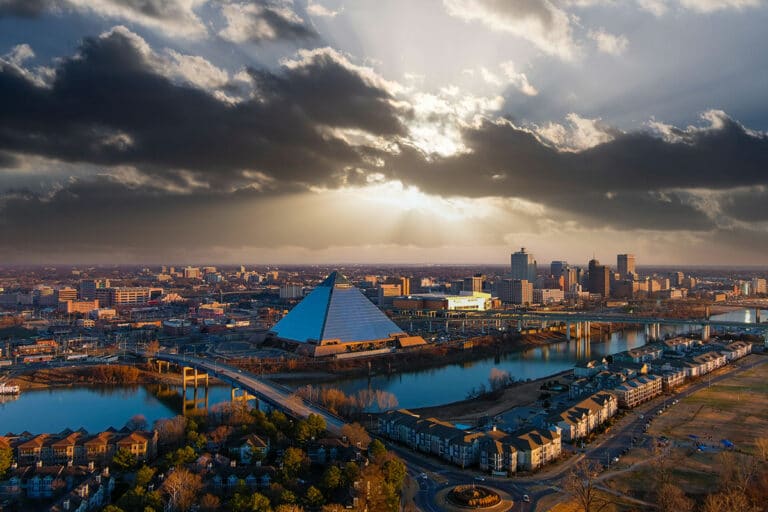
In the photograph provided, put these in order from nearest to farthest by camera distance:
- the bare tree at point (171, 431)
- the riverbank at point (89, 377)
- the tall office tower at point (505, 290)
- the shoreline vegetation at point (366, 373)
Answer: the bare tree at point (171, 431), the shoreline vegetation at point (366, 373), the riverbank at point (89, 377), the tall office tower at point (505, 290)

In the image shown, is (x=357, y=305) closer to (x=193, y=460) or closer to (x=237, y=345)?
(x=237, y=345)

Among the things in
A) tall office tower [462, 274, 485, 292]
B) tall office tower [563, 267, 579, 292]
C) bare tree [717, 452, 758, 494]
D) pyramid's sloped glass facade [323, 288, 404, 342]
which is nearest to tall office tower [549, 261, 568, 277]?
tall office tower [563, 267, 579, 292]

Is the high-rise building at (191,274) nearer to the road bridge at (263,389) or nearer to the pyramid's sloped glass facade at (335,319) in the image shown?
the pyramid's sloped glass facade at (335,319)

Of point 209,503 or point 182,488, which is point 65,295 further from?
point 209,503

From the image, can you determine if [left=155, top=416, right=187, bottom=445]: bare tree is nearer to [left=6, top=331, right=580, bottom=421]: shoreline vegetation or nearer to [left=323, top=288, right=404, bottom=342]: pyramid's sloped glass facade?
[left=6, top=331, right=580, bottom=421]: shoreline vegetation

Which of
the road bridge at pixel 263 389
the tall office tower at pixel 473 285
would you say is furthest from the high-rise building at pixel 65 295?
the tall office tower at pixel 473 285

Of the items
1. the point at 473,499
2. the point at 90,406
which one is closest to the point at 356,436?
the point at 473,499
